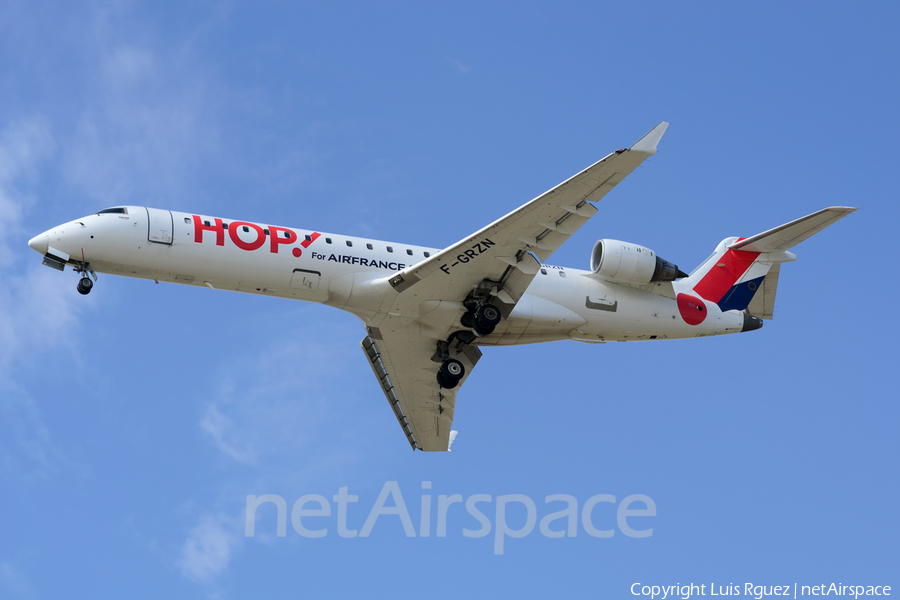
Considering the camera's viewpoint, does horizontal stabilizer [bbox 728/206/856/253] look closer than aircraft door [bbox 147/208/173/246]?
No

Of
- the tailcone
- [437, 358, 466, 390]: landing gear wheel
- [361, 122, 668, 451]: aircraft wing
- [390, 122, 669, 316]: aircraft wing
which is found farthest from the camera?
the tailcone

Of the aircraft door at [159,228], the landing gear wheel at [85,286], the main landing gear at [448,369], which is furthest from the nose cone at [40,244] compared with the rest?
the main landing gear at [448,369]

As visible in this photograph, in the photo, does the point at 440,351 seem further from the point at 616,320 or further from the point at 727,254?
the point at 727,254

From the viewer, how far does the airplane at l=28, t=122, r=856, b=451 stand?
72.7 feet

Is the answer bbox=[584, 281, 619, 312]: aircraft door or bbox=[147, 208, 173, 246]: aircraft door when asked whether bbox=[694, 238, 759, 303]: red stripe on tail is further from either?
bbox=[147, 208, 173, 246]: aircraft door

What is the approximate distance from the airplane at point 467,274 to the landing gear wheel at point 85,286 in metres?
0.02

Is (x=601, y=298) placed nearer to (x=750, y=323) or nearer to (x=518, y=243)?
(x=518, y=243)

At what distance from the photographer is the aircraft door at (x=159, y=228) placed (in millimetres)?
22453

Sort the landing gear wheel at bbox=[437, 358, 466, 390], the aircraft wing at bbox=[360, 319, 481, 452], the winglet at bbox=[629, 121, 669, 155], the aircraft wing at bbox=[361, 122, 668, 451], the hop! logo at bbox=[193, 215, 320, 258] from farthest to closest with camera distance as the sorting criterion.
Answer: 1. the aircraft wing at bbox=[360, 319, 481, 452]
2. the landing gear wheel at bbox=[437, 358, 466, 390]
3. the hop! logo at bbox=[193, 215, 320, 258]
4. the aircraft wing at bbox=[361, 122, 668, 451]
5. the winglet at bbox=[629, 121, 669, 155]

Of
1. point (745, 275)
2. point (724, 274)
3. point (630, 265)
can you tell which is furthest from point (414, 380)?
point (745, 275)

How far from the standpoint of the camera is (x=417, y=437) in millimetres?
29312

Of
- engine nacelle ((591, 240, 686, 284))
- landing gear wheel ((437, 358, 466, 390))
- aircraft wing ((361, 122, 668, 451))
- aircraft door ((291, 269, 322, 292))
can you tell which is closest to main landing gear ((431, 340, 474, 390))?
landing gear wheel ((437, 358, 466, 390))

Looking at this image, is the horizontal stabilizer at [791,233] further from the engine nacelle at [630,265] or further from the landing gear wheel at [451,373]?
the landing gear wheel at [451,373]

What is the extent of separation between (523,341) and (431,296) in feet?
10.5
